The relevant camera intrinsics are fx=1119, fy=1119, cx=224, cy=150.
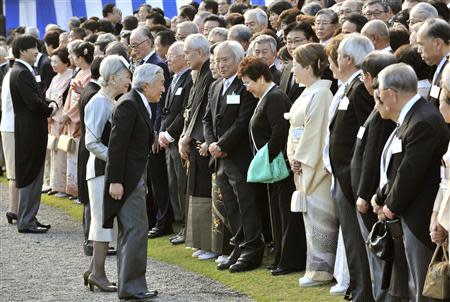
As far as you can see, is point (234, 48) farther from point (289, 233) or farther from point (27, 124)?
point (27, 124)

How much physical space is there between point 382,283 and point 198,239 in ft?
12.0

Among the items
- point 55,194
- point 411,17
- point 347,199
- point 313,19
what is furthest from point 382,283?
point 55,194

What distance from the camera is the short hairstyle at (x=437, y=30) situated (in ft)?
26.1

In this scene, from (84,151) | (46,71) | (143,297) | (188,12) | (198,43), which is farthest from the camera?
(46,71)

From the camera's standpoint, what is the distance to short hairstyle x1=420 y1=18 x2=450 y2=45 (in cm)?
794

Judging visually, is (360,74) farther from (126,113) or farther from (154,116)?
(154,116)

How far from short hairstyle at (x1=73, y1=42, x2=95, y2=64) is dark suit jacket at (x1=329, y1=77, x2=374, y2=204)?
4743 millimetres

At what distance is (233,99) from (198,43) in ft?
3.72

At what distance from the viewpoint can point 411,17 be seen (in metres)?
9.65

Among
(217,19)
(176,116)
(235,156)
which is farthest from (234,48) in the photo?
(217,19)

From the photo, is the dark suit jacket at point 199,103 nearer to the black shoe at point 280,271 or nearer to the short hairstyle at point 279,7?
the black shoe at point 280,271

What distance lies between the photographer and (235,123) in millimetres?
10008

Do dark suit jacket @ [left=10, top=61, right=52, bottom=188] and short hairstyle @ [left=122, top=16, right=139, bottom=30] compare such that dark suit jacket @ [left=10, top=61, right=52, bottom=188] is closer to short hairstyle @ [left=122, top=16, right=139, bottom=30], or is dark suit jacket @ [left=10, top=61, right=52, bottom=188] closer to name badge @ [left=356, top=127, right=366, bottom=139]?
short hairstyle @ [left=122, top=16, right=139, bottom=30]

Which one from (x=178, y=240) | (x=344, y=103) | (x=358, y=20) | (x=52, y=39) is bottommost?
(x=178, y=240)
